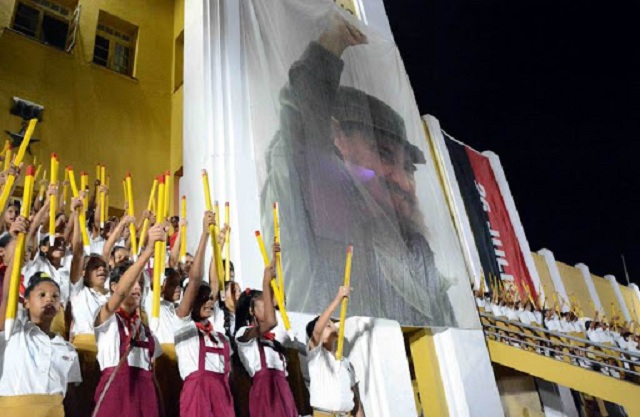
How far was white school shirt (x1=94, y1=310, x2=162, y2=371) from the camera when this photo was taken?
233 cm

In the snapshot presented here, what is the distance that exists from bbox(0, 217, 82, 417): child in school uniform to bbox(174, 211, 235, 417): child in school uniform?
549mm

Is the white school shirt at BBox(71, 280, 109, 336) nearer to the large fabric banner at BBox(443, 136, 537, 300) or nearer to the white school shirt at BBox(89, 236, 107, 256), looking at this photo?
the white school shirt at BBox(89, 236, 107, 256)

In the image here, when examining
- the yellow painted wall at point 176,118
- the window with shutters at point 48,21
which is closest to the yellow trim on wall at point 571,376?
the yellow painted wall at point 176,118

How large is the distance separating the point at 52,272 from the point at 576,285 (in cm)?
1362

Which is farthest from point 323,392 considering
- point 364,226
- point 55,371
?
point 364,226

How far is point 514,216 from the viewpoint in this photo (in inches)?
463

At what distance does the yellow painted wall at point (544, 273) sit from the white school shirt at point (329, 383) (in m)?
10.1

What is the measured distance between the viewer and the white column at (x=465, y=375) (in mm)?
5566

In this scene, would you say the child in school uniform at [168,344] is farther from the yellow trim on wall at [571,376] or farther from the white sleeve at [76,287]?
the yellow trim on wall at [571,376]

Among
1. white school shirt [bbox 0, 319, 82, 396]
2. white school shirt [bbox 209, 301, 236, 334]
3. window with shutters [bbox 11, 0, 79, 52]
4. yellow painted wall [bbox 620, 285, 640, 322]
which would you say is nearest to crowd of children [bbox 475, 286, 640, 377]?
white school shirt [bbox 209, 301, 236, 334]

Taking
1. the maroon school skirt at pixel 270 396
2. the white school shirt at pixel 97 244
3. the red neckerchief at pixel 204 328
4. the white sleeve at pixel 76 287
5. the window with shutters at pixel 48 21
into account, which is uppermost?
the window with shutters at pixel 48 21

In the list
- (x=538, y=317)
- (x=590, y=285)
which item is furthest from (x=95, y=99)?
(x=590, y=285)

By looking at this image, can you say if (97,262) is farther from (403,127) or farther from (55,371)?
(403,127)

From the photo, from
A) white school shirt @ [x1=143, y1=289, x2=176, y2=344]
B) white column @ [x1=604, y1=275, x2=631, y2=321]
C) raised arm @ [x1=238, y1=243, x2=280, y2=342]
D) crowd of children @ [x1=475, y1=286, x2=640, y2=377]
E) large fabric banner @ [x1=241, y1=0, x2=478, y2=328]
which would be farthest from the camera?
white column @ [x1=604, y1=275, x2=631, y2=321]
